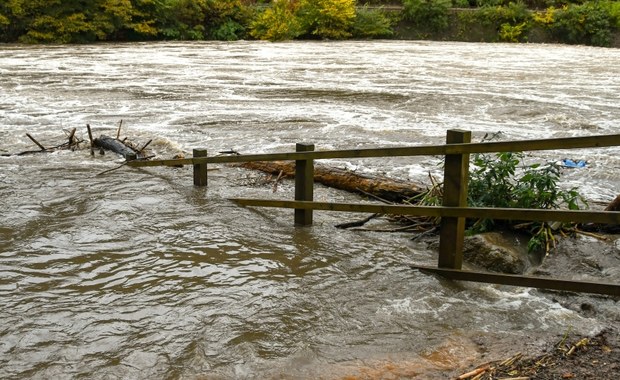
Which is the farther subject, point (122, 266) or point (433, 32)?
point (433, 32)

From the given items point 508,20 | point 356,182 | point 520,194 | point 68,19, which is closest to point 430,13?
point 508,20

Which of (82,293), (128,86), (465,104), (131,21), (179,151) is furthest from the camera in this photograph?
(131,21)

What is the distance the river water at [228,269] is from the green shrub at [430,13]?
29.8 meters

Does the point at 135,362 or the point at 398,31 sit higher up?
the point at 398,31

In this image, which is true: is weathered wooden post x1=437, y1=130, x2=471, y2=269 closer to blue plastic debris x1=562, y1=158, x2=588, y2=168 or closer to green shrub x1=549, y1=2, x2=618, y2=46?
blue plastic debris x1=562, y1=158, x2=588, y2=168

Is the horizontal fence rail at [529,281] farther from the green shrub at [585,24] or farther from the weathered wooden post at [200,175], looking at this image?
the green shrub at [585,24]

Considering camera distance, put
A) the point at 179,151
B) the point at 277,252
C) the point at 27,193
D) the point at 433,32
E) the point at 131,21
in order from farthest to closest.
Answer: the point at 433,32
the point at 131,21
the point at 179,151
the point at 27,193
the point at 277,252

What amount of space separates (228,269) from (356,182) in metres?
2.50

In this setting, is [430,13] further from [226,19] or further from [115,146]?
[115,146]

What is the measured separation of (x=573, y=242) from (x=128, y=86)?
1517cm

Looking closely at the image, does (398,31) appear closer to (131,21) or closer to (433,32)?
(433,32)

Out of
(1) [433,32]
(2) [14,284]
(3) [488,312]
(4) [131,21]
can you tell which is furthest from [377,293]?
(1) [433,32]

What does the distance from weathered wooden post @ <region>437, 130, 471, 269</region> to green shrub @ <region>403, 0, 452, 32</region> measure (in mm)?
39181

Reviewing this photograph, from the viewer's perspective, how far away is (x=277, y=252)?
5344mm
